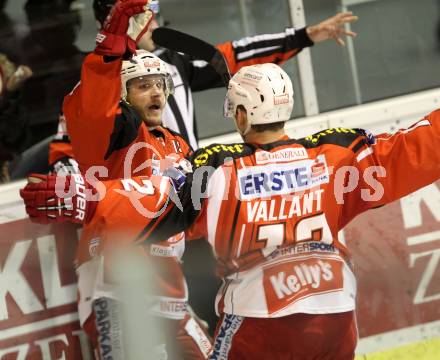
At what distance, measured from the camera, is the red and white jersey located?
8.69ft

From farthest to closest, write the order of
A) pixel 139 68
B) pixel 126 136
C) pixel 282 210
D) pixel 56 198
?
pixel 139 68
pixel 126 136
pixel 282 210
pixel 56 198

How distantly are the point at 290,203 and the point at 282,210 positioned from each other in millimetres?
28

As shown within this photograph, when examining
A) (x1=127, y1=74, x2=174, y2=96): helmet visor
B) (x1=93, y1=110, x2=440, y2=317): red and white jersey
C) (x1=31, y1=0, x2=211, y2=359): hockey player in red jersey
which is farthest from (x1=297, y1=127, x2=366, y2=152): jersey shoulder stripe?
(x1=127, y1=74, x2=174, y2=96): helmet visor

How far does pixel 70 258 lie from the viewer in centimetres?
353

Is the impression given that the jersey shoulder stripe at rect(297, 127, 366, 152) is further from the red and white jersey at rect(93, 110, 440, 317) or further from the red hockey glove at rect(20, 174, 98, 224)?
the red hockey glove at rect(20, 174, 98, 224)

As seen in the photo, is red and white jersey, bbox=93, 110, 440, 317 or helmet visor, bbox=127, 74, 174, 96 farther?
helmet visor, bbox=127, 74, 174, 96

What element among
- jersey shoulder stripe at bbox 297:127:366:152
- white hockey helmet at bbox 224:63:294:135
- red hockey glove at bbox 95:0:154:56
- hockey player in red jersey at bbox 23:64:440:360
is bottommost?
hockey player in red jersey at bbox 23:64:440:360

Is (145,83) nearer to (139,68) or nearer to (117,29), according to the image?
(139,68)

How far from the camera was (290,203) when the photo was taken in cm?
268

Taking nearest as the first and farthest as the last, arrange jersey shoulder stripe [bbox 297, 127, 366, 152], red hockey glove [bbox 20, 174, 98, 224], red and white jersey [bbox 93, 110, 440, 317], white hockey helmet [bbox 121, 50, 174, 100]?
red hockey glove [bbox 20, 174, 98, 224] → red and white jersey [bbox 93, 110, 440, 317] → jersey shoulder stripe [bbox 297, 127, 366, 152] → white hockey helmet [bbox 121, 50, 174, 100]

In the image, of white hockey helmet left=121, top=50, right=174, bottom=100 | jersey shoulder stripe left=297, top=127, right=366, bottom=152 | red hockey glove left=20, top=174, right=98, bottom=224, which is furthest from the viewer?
white hockey helmet left=121, top=50, right=174, bottom=100

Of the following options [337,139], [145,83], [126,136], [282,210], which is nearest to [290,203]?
[282,210]

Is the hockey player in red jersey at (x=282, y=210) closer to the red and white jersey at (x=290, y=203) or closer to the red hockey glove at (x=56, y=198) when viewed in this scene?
the red and white jersey at (x=290, y=203)

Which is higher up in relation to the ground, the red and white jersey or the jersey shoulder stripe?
the jersey shoulder stripe
